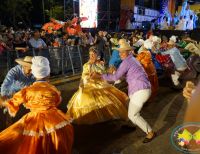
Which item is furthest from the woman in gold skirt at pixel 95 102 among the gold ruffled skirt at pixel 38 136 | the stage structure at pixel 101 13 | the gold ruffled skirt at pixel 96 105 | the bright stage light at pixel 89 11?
the stage structure at pixel 101 13

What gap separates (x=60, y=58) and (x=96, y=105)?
18.6ft

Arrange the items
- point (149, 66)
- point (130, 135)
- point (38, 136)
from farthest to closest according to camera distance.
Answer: point (149, 66) → point (130, 135) → point (38, 136)

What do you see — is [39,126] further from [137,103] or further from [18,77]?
[137,103]

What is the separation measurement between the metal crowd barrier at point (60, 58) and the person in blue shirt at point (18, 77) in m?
4.54

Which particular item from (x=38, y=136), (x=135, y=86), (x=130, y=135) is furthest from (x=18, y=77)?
(x=130, y=135)

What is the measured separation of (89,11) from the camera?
22594mm

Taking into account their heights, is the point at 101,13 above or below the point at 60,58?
above

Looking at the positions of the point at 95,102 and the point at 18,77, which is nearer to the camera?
the point at 18,77

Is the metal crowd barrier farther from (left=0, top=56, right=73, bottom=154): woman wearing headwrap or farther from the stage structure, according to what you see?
the stage structure

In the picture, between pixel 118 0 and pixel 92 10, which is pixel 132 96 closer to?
pixel 92 10

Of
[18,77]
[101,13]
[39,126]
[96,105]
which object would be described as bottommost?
[96,105]

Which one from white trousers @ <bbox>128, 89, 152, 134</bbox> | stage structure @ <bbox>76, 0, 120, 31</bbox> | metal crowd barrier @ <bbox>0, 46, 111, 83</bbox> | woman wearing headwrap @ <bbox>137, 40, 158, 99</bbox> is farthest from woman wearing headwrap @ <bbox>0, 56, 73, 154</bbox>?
stage structure @ <bbox>76, 0, 120, 31</bbox>

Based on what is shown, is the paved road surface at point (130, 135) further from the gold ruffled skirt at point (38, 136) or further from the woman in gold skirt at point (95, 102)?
the gold ruffled skirt at point (38, 136)

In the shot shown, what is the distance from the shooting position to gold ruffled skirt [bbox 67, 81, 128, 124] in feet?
22.4
